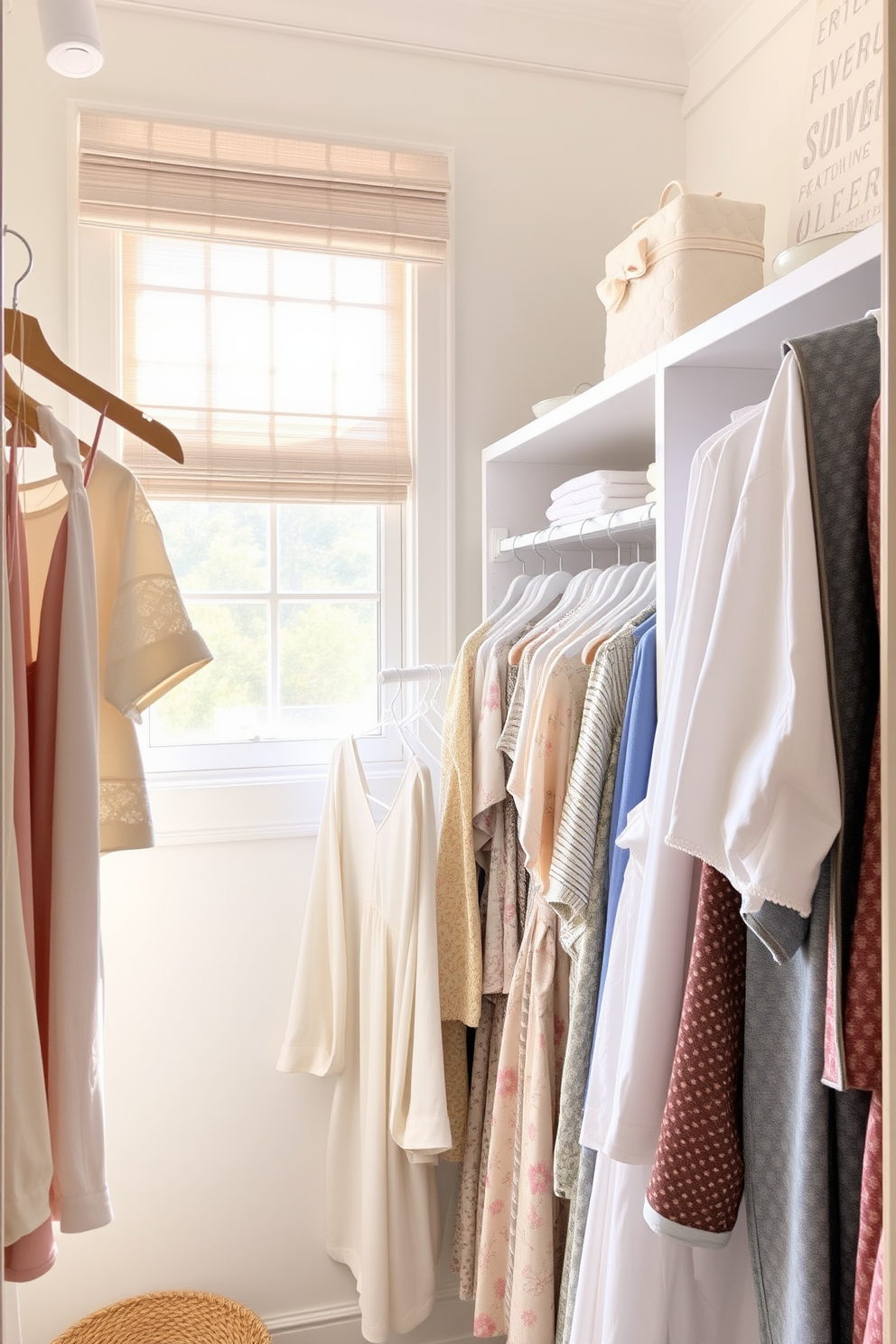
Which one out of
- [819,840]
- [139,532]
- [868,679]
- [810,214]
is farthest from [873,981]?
[810,214]

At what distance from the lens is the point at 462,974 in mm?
1936

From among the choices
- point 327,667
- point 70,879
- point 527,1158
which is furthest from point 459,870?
point 70,879

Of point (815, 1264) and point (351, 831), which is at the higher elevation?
point (351, 831)

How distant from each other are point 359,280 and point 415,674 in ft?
2.86

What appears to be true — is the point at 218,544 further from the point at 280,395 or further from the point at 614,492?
the point at 614,492

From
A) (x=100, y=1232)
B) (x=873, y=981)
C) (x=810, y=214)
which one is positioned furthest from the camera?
(x=100, y=1232)

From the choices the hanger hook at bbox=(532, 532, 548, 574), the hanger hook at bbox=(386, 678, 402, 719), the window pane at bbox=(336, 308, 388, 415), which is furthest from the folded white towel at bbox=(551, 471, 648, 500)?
the window pane at bbox=(336, 308, 388, 415)

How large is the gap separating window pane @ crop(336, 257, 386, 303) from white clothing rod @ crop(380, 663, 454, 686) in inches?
32.3

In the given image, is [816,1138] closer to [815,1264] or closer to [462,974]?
[815,1264]

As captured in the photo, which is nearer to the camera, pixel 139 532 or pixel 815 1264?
pixel 815 1264

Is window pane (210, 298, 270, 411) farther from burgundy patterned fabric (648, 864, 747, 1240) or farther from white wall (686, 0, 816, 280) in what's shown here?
burgundy patterned fabric (648, 864, 747, 1240)

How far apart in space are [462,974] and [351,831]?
37cm

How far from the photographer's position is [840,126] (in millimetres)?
1797

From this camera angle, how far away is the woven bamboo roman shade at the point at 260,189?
2045mm
